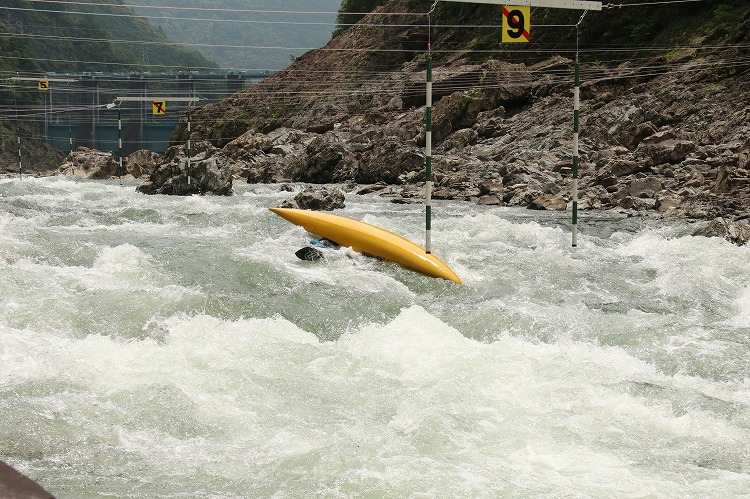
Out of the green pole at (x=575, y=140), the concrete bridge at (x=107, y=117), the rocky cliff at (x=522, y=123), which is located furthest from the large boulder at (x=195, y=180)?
the concrete bridge at (x=107, y=117)

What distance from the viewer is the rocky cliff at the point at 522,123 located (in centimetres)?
1506

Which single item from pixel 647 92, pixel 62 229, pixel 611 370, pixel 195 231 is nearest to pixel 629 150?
pixel 647 92

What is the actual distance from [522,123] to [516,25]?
13.6 meters

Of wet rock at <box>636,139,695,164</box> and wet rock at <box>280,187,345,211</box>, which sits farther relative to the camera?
wet rock at <box>636,139,695,164</box>

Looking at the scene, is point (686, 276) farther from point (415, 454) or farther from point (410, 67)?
point (410, 67)

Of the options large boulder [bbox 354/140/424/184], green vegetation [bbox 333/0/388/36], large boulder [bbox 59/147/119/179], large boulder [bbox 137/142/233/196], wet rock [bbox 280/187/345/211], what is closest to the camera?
wet rock [bbox 280/187/345/211]

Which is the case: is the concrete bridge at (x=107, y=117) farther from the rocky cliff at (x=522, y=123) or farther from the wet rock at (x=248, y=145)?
the wet rock at (x=248, y=145)

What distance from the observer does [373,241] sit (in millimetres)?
9117

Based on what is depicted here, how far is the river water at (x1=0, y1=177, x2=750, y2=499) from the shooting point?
4.07m

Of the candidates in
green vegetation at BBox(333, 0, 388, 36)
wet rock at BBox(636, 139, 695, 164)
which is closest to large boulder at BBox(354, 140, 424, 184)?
wet rock at BBox(636, 139, 695, 164)

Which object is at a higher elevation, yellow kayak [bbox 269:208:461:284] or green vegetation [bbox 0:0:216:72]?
green vegetation [bbox 0:0:216:72]

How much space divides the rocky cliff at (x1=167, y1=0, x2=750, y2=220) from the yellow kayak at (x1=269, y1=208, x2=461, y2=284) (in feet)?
16.0

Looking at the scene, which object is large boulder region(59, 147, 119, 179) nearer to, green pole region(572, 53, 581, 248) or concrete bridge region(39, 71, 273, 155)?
concrete bridge region(39, 71, 273, 155)

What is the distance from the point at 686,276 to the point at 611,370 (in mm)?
3301
